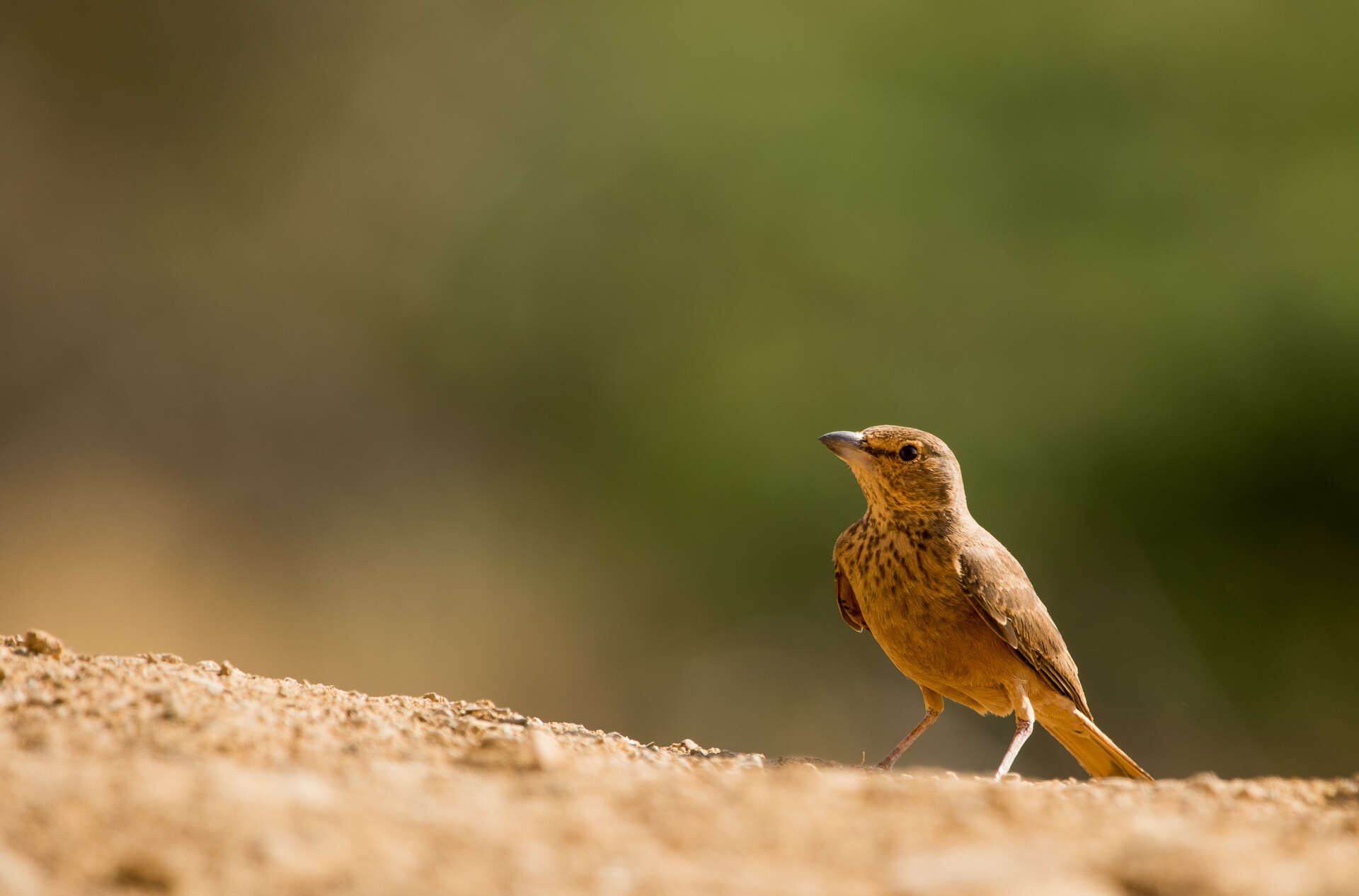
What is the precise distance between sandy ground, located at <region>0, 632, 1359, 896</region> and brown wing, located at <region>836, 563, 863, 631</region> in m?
2.86

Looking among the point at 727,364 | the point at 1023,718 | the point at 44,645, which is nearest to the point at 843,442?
the point at 1023,718

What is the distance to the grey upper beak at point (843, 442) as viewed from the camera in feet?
22.0

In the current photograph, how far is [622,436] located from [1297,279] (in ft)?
29.6

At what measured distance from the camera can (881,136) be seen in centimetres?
1922

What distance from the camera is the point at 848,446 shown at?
6707 millimetres

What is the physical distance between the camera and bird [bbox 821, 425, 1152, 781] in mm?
6062

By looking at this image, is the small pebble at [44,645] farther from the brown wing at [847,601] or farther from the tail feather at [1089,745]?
the tail feather at [1089,745]

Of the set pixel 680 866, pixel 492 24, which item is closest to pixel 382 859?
pixel 680 866

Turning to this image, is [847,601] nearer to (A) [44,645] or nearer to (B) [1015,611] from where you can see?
(B) [1015,611]

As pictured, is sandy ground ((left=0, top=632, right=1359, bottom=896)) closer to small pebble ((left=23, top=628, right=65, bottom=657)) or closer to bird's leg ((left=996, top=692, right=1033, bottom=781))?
small pebble ((left=23, top=628, right=65, bottom=657))

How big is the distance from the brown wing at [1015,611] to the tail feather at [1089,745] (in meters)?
0.08

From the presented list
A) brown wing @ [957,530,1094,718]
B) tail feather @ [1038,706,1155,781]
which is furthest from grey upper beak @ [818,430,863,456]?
tail feather @ [1038,706,1155,781]

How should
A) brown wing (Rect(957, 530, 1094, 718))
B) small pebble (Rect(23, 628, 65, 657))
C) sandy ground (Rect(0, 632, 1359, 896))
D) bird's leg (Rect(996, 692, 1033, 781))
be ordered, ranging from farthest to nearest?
bird's leg (Rect(996, 692, 1033, 781)) → brown wing (Rect(957, 530, 1094, 718)) → small pebble (Rect(23, 628, 65, 657)) → sandy ground (Rect(0, 632, 1359, 896))

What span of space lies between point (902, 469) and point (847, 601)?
2.73 feet
